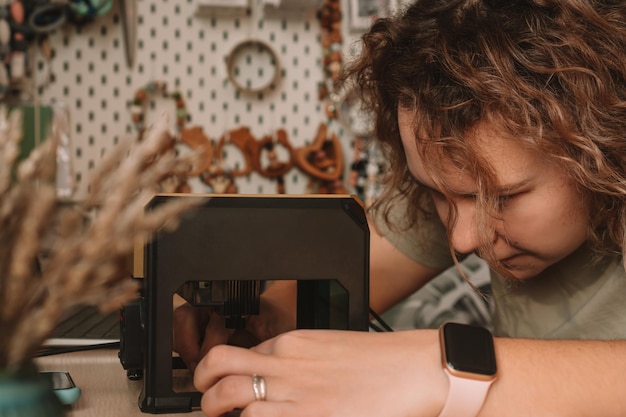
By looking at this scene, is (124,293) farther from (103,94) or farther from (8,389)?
(103,94)

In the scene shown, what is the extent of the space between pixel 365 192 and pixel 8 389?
6.34ft

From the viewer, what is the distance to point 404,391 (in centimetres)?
59

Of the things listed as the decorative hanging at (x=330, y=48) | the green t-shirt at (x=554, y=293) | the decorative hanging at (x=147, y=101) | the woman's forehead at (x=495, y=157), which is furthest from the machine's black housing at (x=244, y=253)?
the decorative hanging at (x=330, y=48)

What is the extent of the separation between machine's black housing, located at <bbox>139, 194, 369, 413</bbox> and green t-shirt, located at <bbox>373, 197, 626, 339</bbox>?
48cm

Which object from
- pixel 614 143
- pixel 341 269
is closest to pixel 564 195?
pixel 614 143

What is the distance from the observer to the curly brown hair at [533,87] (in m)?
0.78

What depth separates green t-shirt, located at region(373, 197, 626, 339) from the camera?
3.20ft

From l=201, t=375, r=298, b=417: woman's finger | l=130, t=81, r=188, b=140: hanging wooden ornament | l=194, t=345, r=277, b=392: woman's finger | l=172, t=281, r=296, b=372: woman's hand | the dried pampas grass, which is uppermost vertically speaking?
l=130, t=81, r=188, b=140: hanging wooden ornament

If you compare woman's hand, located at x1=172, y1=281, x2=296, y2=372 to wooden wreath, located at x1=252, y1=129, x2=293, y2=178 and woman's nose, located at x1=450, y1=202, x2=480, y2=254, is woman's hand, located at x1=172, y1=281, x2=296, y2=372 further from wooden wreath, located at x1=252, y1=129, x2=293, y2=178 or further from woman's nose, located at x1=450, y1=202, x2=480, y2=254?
wooden wreath, located at x1=252, y1=129, x2=293, y2=178

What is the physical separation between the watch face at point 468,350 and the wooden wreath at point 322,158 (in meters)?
1.63

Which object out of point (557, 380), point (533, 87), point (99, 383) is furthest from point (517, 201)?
point (99, 383)

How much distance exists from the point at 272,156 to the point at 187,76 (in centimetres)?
38

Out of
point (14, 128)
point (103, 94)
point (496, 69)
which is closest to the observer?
point (14, 128)

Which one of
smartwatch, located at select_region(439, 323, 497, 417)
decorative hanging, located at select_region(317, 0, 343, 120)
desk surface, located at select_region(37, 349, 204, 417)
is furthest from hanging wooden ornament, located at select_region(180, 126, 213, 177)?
smartwatch, located at select_region(439, 323, 497, 417)
